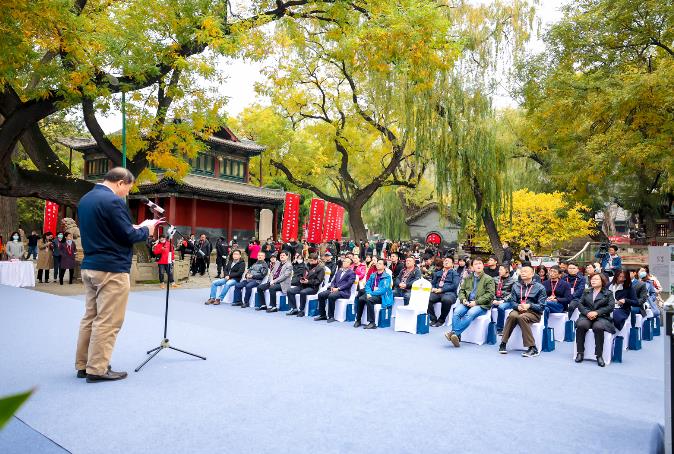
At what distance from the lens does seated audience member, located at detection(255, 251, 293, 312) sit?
35.8 feet

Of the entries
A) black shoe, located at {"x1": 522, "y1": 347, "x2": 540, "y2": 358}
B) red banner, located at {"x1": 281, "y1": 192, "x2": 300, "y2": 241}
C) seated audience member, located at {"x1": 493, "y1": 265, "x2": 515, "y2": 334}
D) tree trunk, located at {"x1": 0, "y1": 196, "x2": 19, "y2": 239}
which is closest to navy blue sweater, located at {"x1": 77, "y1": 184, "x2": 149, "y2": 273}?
black shoe, located at {"x1": 522, "y1": 347, "x2": 540, "y2": 358}

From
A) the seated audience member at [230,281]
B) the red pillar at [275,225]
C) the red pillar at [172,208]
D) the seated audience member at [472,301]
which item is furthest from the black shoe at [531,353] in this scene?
the red pillar at [275,225]

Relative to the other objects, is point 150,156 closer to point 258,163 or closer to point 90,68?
point 90,68

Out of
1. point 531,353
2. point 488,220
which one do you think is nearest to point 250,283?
point 531,353

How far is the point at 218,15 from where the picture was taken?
12750 mm

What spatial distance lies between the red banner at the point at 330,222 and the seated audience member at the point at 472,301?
58.6 feet

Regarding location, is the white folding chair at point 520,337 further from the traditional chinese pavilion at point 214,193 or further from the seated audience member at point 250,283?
the traditional chinese pavilion at point 214,193

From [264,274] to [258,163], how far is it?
22.2 meters

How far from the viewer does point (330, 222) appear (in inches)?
1056

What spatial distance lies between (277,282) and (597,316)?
6250mm

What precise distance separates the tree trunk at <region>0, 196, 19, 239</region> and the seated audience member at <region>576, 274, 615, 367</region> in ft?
69.1

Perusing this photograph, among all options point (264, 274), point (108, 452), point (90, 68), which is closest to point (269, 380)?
point (108, 452)

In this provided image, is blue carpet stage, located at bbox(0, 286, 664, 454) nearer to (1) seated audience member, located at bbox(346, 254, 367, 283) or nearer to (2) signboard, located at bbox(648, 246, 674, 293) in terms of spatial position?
(1) seated audience member, located at bbox(346, 254, 367, 283)

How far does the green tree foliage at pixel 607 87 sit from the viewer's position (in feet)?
50.1
